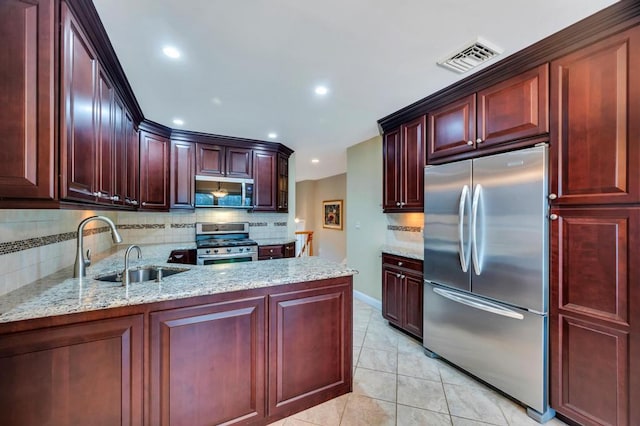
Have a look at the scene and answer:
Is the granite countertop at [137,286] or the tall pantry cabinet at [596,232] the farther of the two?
the tall pantry cabinet at [596,232]

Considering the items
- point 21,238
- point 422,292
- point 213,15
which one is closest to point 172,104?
point 213,15

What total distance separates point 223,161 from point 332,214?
429 cm

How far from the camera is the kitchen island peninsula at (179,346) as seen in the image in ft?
4.02

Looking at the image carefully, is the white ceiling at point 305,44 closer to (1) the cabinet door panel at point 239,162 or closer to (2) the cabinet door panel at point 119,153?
(2) the cabinet door panel at point 119,153

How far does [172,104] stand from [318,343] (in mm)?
2672

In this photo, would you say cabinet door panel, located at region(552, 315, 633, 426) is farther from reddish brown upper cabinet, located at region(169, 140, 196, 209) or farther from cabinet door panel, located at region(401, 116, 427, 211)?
reddish brown upper cabinet, located at region(169, 140, 196, 209)

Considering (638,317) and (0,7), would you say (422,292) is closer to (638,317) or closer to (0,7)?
(638,317)

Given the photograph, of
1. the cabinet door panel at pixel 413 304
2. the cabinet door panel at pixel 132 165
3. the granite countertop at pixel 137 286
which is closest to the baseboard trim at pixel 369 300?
A: the cabinet door panel at pixel 413 304

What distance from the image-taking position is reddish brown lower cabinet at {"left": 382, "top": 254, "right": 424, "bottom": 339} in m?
2.78

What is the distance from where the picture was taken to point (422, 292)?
273 centimetres

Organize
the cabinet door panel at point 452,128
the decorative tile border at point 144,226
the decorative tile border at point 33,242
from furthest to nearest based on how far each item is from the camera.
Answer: the decorative tile border at point 144,226 → the cabinet door panel at point 452,128 → the decorative tile border at point 33,242

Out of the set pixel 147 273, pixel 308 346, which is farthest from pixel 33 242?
pixel 308 346

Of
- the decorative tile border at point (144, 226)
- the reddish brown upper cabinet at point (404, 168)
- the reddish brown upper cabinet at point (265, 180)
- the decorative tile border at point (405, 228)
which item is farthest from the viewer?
the reddish brown upper cabinet at point (265, 180)

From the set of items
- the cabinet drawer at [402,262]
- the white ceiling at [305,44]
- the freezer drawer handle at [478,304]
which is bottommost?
the freezer drawer handle at [478,304]
